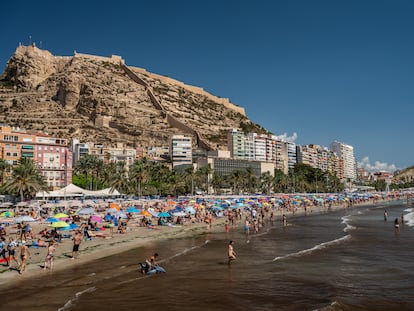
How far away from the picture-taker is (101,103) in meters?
135

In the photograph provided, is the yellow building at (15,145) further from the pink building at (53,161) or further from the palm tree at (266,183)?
the palm tree at (266,183)

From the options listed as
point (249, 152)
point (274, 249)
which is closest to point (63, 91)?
point (249, 152)

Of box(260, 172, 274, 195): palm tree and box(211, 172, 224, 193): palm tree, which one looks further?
box(260, 172, 274, 195): palm tree

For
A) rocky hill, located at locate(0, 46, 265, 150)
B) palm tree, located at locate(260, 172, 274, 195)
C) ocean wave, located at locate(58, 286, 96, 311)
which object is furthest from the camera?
rocky hill, located at locate(0, 46, 265, 150)

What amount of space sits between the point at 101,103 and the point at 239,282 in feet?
417

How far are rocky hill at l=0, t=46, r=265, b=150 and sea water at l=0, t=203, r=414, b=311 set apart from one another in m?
110

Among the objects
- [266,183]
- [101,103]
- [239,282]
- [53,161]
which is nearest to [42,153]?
[53,161]

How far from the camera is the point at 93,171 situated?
8725 cm

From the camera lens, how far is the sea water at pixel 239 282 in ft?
43.7

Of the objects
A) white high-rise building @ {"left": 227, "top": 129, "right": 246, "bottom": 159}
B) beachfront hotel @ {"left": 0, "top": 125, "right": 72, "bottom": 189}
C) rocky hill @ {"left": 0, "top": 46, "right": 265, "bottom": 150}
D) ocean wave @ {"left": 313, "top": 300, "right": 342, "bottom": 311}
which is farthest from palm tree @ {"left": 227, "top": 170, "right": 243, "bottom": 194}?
ocean wave @ {"left": 313, "top": 300, "right": 342, "bottom": 311}

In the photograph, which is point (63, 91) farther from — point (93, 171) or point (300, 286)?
point (300, 286)

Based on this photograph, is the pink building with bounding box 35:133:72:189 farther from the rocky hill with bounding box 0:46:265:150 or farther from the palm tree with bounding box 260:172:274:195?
the palm tree with bounding box 260:172:274:195

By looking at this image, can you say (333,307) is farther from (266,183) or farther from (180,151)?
(180,151)

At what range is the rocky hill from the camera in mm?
132375
